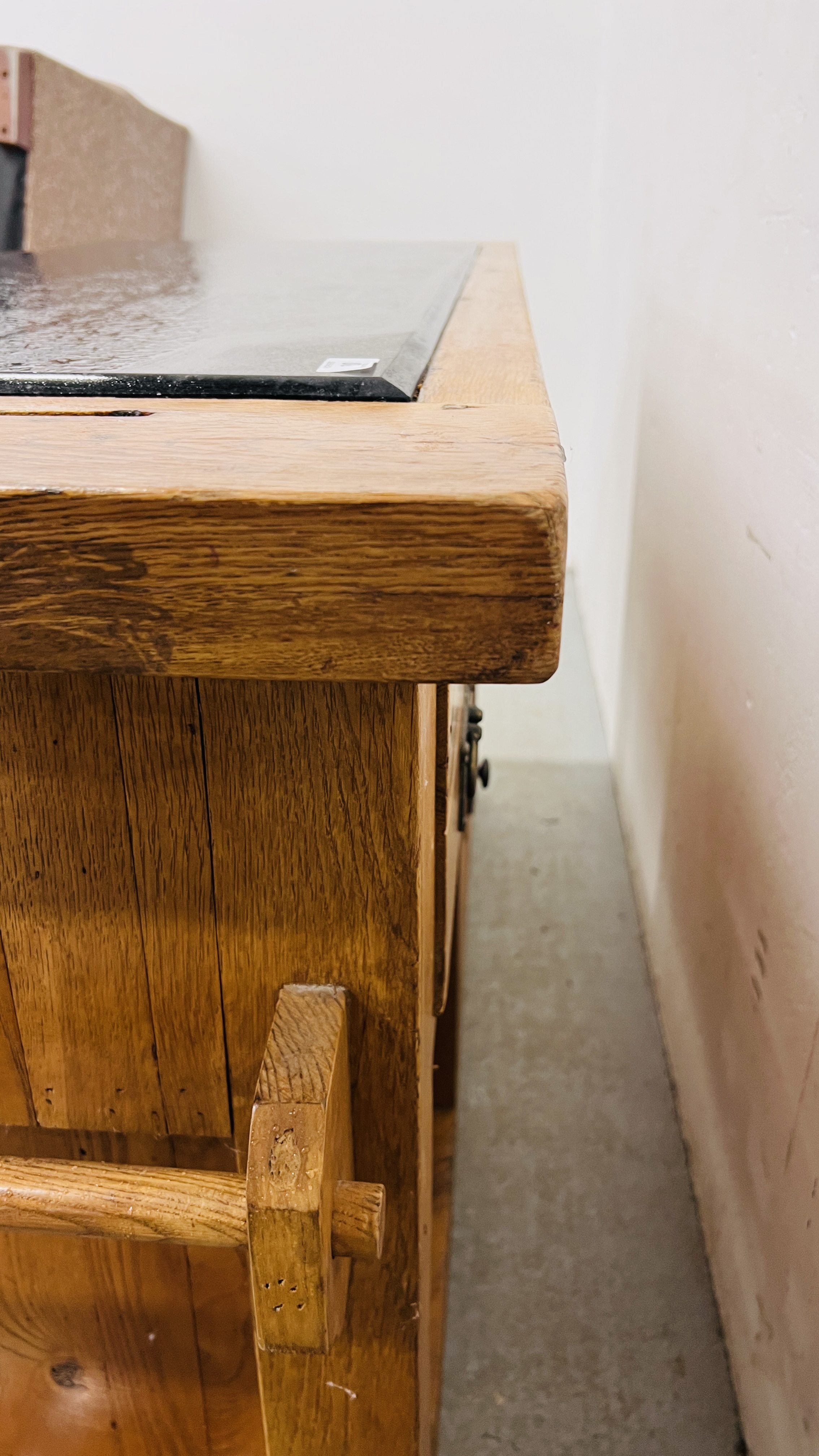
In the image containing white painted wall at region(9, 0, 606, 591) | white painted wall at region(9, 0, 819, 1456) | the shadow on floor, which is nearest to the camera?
white painted wall at region(9, 0, 819, 1456)

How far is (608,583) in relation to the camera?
2.18 metres

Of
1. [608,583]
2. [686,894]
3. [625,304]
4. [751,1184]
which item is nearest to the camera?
[751,1184]

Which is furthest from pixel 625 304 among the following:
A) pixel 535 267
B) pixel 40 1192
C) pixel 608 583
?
pixel 40 1192

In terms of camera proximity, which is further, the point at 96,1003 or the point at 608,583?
the point at 608,583

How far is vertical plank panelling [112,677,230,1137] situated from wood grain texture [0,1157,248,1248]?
0.25 feet

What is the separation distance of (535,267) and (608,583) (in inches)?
46.5

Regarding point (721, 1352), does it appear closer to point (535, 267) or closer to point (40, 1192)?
point (40, 1192)

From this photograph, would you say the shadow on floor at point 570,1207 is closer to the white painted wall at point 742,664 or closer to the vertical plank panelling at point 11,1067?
the white painted wall at point 742,664

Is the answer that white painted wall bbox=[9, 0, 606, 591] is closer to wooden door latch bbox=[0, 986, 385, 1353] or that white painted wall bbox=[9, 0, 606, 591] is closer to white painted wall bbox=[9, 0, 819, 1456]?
white painted wall bbox=[9, 0, 819, 1456]

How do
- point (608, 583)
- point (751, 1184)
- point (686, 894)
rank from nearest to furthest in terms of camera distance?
point (751, 1184) < point (686, 894) < point (608, 583)

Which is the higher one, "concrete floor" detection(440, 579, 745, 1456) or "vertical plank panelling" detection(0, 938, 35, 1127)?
"vertical plank panelling" detection(0, 938, 35, 1127)

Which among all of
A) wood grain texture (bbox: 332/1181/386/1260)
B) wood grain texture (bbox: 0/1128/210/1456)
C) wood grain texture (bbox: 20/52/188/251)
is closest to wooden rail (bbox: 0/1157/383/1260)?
wood grain texture (bbox: 332/1181/386/1260)

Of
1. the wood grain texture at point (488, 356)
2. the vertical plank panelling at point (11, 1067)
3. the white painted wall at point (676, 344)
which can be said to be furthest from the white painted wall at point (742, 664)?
the vertical plank panelling at point (11, 1067)

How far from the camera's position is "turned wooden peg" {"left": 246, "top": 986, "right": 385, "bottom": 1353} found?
0.44m
